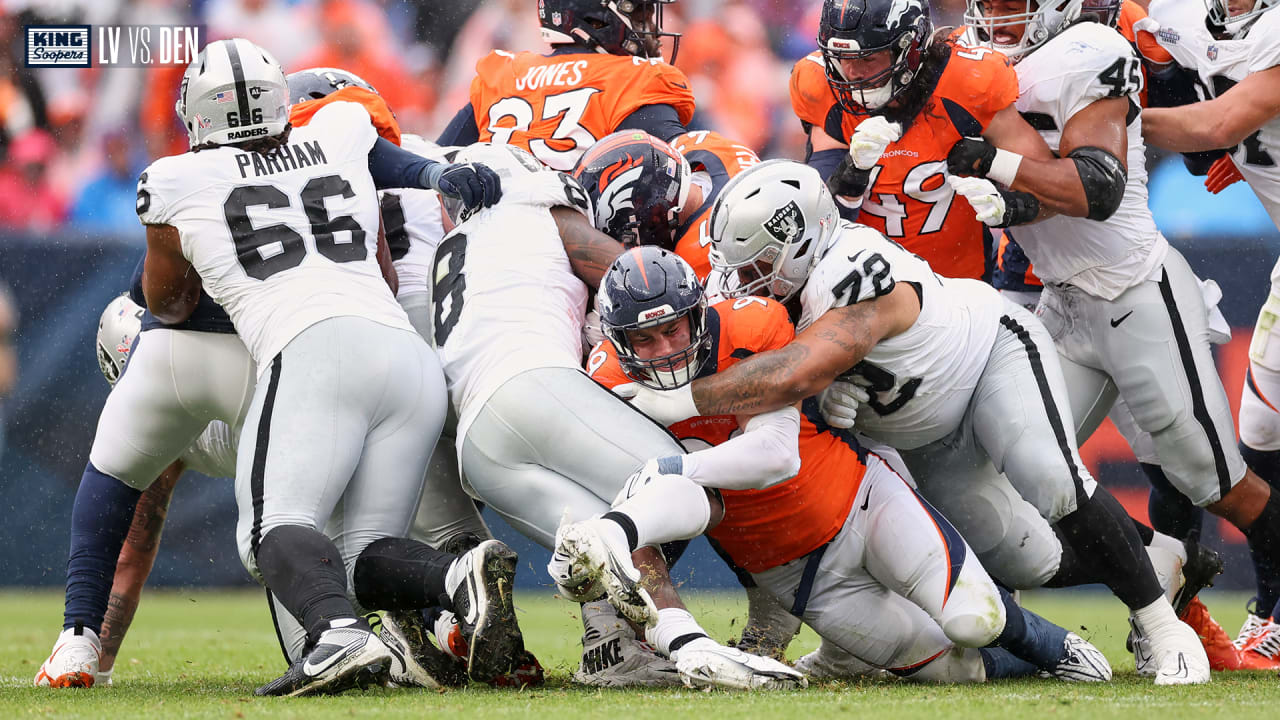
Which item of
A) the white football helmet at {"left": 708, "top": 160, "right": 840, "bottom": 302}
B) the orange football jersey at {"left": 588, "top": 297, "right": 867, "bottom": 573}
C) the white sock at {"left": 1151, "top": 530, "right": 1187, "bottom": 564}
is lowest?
the white sock at {"left": 1151, "top": 530, "right": 1187, "bottom": 564}

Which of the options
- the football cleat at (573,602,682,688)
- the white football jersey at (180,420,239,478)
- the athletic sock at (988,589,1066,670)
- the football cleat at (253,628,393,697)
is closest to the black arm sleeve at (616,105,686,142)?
the white football jersey at (180,420,239,478)

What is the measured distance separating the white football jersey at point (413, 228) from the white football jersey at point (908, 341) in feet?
4.65

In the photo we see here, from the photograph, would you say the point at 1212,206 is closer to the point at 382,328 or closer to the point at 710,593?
the point at 710,593

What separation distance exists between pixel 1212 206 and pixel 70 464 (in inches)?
276

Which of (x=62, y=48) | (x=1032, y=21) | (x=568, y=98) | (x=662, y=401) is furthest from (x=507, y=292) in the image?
(x=62, y=48)

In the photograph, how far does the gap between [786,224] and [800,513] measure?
0.79 meters

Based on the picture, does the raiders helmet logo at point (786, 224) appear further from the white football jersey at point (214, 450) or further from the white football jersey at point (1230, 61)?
the white football jersey at point (1230, 61)

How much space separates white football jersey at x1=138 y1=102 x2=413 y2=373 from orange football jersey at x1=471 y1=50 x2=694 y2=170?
123cm

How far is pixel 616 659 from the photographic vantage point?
3.85m

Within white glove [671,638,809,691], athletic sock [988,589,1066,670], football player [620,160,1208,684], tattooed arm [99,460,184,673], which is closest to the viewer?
white glove [671,638,809,691]

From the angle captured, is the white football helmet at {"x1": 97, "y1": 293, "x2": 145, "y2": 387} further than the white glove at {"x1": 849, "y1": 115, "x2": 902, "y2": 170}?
Yes

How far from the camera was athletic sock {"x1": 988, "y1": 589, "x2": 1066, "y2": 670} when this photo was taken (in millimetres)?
3795

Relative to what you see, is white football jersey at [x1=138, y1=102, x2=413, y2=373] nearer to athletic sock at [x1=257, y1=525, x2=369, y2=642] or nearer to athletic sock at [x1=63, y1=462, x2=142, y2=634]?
athletic sock at [x1=257, y1=525, x2=369, y2=642]

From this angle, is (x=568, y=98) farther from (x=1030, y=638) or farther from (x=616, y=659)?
(x=1030, y=638)
